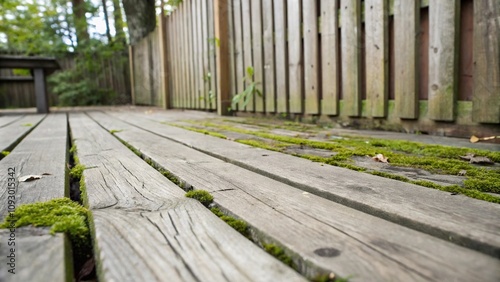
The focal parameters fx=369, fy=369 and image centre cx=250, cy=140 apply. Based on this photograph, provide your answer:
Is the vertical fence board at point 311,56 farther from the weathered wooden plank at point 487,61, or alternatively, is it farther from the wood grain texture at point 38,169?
the wood grain texture at point 38,169

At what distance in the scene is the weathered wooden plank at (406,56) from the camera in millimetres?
2205

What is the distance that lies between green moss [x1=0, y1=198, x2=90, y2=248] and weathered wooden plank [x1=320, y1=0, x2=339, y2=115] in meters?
2.29

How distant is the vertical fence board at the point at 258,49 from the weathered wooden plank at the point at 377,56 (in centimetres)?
138

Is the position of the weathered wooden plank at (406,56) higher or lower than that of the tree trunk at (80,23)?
lower

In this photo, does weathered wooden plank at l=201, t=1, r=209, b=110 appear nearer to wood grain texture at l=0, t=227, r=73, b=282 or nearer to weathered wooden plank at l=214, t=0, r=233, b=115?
weathered wooden plank at l=214, t=0, r=233, b=115

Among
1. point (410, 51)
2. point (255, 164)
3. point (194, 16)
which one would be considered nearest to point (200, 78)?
point (194, 16)

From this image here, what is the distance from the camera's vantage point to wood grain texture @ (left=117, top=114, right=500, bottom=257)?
665 millimetres

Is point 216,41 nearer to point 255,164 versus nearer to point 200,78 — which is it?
point 200,78

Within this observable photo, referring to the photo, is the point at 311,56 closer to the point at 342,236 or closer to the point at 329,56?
the point at 329,56

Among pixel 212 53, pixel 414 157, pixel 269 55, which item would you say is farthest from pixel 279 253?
pixel 212 53

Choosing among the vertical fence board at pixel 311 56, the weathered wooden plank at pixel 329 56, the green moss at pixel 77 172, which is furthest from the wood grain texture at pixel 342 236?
the vertical fence board at pixel 311 56

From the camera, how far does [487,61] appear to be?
187 cm

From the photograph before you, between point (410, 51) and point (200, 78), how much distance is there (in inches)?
142

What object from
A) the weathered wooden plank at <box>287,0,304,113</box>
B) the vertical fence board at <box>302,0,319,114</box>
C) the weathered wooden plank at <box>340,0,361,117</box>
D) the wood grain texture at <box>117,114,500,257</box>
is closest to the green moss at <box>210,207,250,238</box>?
the wood grain texture at <box>117,114,500,257</box>
